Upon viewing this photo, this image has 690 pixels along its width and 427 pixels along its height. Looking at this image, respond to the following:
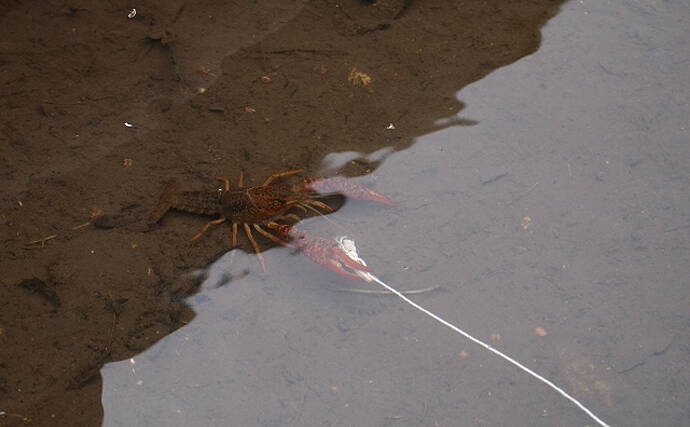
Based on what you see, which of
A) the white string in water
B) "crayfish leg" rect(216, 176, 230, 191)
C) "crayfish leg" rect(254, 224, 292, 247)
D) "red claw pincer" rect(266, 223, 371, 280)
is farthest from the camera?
"crayfish leg" rect(216, 176, 230, 191)

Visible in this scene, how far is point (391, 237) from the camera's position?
126 inches

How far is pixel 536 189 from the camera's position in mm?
3330

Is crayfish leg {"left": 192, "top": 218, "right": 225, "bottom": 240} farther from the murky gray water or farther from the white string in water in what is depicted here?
the white string in water

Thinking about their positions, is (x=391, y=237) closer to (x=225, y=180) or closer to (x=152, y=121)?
(x=225, y=180)

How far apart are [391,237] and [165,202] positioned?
1.42m

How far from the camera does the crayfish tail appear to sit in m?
3.24

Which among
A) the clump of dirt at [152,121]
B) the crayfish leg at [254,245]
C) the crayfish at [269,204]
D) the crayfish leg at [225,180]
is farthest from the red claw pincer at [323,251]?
the crayfish leg at [225,180]

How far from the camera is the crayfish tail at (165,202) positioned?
3240 mm

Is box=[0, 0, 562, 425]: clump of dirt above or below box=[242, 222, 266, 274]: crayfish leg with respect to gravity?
above

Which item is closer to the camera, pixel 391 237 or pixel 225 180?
pixel 391 237

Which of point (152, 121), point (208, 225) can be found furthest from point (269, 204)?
point (152, 121)

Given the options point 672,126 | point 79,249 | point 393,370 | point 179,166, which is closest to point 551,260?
point 393,370

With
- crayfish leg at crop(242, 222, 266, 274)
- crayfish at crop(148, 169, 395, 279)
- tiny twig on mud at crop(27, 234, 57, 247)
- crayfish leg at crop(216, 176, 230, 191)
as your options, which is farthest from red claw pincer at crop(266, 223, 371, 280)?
tiny twig on mud at crop(27, 234, 57, 247)

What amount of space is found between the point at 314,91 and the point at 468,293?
5.86ft
